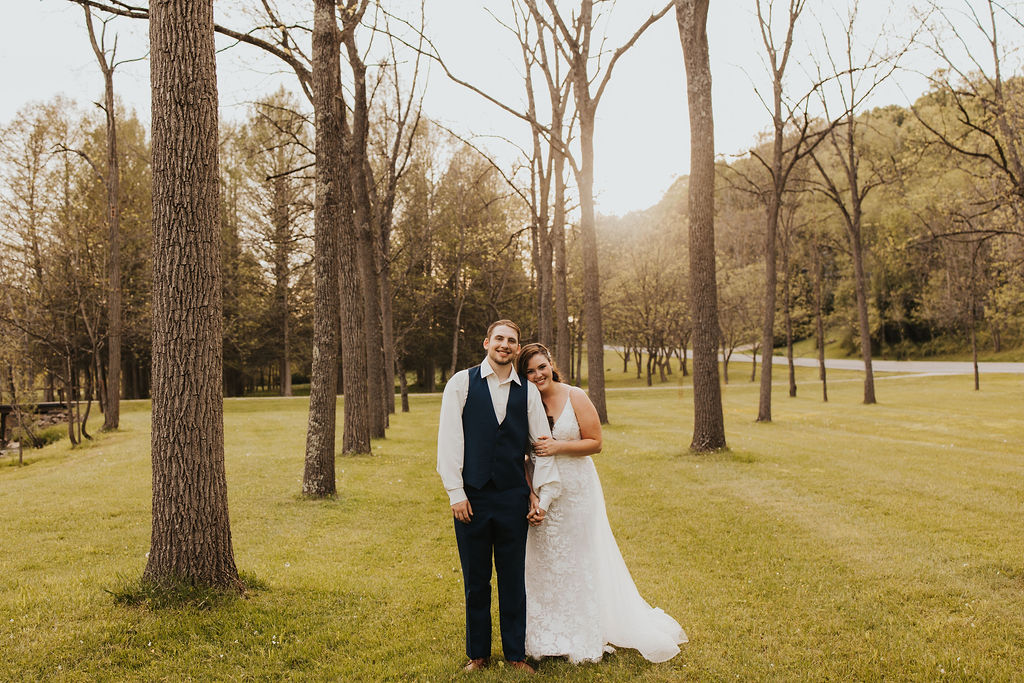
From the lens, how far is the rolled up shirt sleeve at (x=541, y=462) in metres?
4.38

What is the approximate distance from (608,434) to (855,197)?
597 inches

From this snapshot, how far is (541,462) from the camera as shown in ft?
14.4

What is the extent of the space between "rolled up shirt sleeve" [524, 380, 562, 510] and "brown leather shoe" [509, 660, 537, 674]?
39.9 inches

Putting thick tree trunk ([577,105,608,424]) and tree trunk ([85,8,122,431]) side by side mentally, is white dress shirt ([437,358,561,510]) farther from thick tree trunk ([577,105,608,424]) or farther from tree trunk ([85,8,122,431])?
tree trunk ([85,8,122,431])

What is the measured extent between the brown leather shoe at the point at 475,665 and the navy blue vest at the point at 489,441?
3.89ft

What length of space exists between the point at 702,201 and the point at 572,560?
917 cm

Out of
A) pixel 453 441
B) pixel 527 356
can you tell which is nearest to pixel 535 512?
pixel 453 441

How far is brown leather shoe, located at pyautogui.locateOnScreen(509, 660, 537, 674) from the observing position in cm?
421

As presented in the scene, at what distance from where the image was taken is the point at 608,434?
17.0m

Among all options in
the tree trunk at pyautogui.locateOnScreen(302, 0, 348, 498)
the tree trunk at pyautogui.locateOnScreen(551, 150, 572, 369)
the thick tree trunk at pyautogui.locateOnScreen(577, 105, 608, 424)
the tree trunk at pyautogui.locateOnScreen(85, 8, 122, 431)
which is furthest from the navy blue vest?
the tree trunk at pyautogui.locateOnScreen(85, 8, 122, 431)

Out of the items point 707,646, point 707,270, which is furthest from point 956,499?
point 707,646

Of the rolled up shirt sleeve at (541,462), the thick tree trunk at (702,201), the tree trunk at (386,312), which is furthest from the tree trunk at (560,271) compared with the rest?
the rolled up shirt sleeve at (541,462)

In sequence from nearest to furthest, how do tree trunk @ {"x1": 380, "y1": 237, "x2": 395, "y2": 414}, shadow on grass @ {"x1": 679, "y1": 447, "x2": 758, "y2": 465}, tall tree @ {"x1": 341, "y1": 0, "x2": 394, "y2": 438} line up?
shadow on grass @ {"x1": 679, "y1": 447, "x2": 758, "y2": 465} < tall tree @ {"x1": 341, "y1": 0, "x2": 394, "y2": 438} < tree trunk @ {"x1": 380, "y1": 237, "x2": 395, "y2": 414}

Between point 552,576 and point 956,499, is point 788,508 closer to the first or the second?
point 956,499
